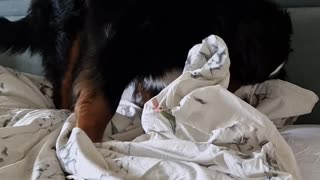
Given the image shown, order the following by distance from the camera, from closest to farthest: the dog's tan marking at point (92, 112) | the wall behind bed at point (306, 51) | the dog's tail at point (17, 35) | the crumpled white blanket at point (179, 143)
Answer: the crumpled white blanket at point (179, 143) < the dog's tan marking at point (92, 112) < the wall behind bed at point (306, 51) < the dog's tail at point (17, 35)

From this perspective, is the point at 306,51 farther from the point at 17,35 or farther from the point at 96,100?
the point at 17,35

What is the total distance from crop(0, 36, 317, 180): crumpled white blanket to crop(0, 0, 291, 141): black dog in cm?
10

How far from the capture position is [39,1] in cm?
149

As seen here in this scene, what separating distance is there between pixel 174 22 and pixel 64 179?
1.65 ft

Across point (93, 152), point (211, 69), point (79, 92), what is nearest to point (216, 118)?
point (211, 69)

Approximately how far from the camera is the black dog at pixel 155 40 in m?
1.16

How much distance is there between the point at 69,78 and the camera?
1.40 meters

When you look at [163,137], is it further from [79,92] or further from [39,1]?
[39,1]

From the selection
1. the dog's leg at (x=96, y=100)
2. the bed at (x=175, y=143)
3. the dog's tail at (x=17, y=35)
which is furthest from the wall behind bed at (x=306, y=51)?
the dog's tail at (x=17, y=35)

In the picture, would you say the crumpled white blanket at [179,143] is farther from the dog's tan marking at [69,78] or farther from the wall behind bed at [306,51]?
the wall behind bed at [306,51]

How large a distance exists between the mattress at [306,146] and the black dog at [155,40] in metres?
0.17

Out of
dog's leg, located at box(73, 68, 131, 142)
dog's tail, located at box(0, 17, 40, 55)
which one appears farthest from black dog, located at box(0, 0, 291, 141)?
dog's tail, located at box(0, 17, 40, 55)

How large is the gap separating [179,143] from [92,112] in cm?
27

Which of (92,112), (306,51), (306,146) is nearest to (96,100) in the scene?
(92,112)
